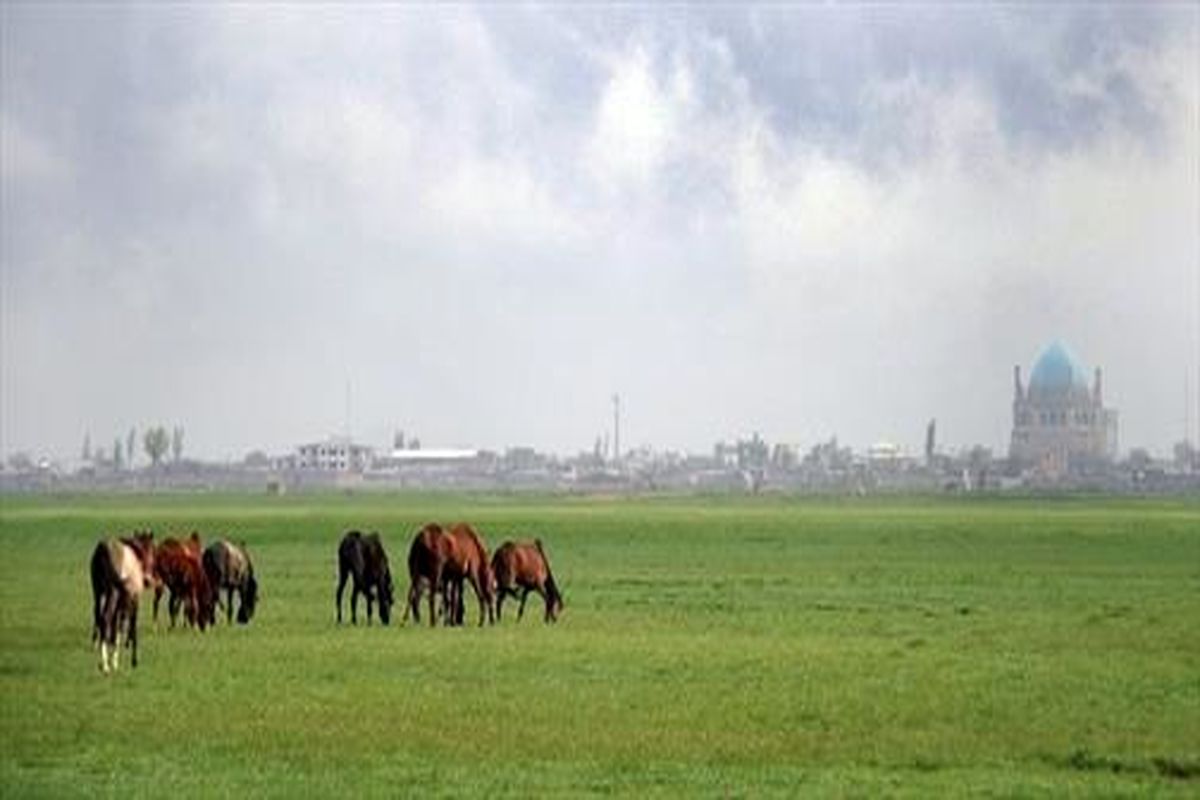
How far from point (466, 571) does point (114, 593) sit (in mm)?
7717

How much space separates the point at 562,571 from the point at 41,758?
30.1m

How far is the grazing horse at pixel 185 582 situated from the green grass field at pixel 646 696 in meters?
0.70

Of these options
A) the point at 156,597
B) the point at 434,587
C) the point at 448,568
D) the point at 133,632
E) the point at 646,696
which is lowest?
the point at 646,696

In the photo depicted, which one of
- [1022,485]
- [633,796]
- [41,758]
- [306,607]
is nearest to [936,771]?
[633,796]

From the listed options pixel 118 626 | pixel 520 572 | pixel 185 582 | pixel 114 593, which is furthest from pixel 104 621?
pixel 520 572

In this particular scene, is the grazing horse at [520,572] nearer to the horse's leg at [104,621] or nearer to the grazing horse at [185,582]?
the grazing horse at [185,582]

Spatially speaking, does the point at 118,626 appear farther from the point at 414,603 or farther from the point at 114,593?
the point at 414,603

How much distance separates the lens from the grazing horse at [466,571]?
31.0 m

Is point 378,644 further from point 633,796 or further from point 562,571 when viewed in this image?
point 562,571

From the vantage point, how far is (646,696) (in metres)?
21.0

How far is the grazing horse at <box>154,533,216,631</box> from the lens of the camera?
29547mm

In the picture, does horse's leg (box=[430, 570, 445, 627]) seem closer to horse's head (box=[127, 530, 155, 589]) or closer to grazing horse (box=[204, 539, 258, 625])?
grazing horse (box=[204, 539, 258, 625])

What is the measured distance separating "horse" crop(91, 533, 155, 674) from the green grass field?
0.41 metres

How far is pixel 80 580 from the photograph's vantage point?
41562mm
